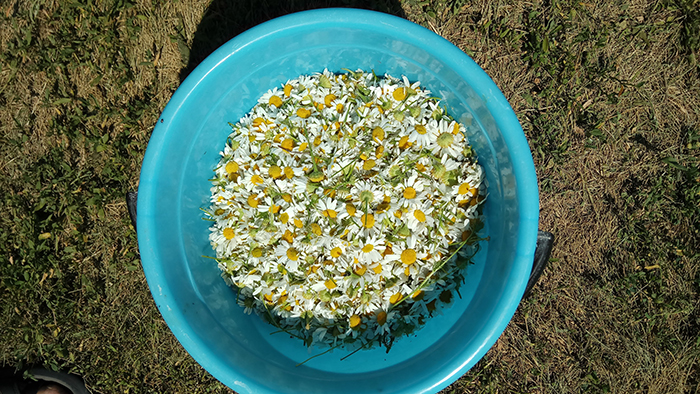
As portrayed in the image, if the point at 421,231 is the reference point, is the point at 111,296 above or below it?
below

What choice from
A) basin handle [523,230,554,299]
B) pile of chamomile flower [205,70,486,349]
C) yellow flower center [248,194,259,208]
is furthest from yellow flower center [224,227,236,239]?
basin handle [523,230,554,299]

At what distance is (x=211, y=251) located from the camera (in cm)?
159

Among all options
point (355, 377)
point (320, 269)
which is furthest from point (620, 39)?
point (355, 377)

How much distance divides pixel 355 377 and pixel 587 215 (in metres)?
1.18

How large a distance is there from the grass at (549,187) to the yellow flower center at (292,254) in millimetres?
860

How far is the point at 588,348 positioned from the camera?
187 cm

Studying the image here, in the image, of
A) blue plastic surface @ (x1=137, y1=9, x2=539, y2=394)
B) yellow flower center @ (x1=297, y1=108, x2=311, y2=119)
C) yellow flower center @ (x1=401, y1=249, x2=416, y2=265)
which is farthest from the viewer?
yellow flower center @ (x1=297, y1=108, x2=311, y2=119)

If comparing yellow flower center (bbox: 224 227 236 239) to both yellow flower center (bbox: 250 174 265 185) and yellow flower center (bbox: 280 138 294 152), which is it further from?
yellow flower center (bbox: 280 138 294 152)

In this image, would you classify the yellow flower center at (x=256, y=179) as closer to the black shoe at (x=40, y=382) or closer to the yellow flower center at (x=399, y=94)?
the yellow flower center at (x=399, y=94)

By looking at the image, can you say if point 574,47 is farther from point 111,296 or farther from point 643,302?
point 111,296

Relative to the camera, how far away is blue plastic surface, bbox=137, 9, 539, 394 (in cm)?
128

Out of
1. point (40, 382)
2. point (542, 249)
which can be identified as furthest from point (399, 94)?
point (40, 382)

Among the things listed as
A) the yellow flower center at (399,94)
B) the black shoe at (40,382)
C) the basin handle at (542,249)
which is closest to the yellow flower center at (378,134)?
the yellow flower center at (399,94)

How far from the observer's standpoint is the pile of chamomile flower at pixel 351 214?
1.41 m
